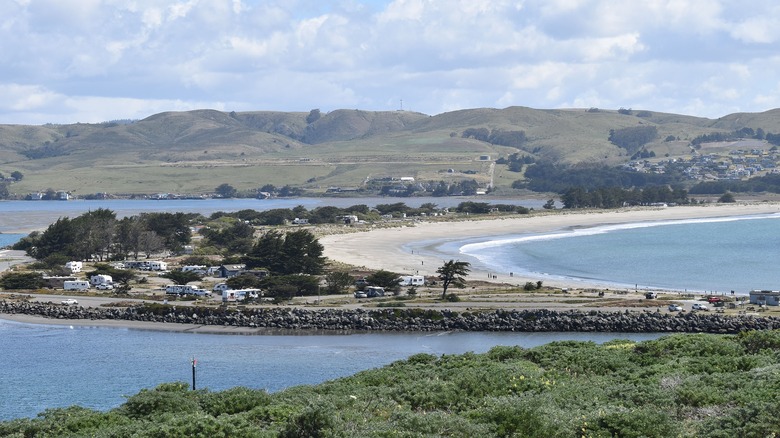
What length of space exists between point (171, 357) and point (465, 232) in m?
82.2

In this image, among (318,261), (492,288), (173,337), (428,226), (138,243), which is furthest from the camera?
(428,226)

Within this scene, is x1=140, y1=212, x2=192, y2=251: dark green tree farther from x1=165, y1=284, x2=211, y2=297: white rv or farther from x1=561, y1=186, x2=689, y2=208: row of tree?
x1=561, y1=186, x2=689, y2=208: row of tree

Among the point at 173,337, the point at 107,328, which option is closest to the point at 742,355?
the point at 173,337

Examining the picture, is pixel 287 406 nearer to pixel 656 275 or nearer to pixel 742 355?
pixel 742 355

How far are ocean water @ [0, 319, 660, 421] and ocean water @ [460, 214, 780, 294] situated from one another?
2699 centimetres

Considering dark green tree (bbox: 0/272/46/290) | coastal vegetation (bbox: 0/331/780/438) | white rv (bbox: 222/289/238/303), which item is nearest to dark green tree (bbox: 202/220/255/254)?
dark green tree (bbox: 0/272/46/290)

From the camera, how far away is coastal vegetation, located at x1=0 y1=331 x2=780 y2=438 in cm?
1748

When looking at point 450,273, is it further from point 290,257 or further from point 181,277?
point 181,277

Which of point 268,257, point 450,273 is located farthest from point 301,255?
point 450,273

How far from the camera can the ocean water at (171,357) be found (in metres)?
38.8

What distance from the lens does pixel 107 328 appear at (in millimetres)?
55312

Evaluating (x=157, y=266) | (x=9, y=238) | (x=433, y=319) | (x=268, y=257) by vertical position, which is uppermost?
(x=9, y=238)

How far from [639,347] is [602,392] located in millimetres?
7845

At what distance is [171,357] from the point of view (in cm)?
4622
